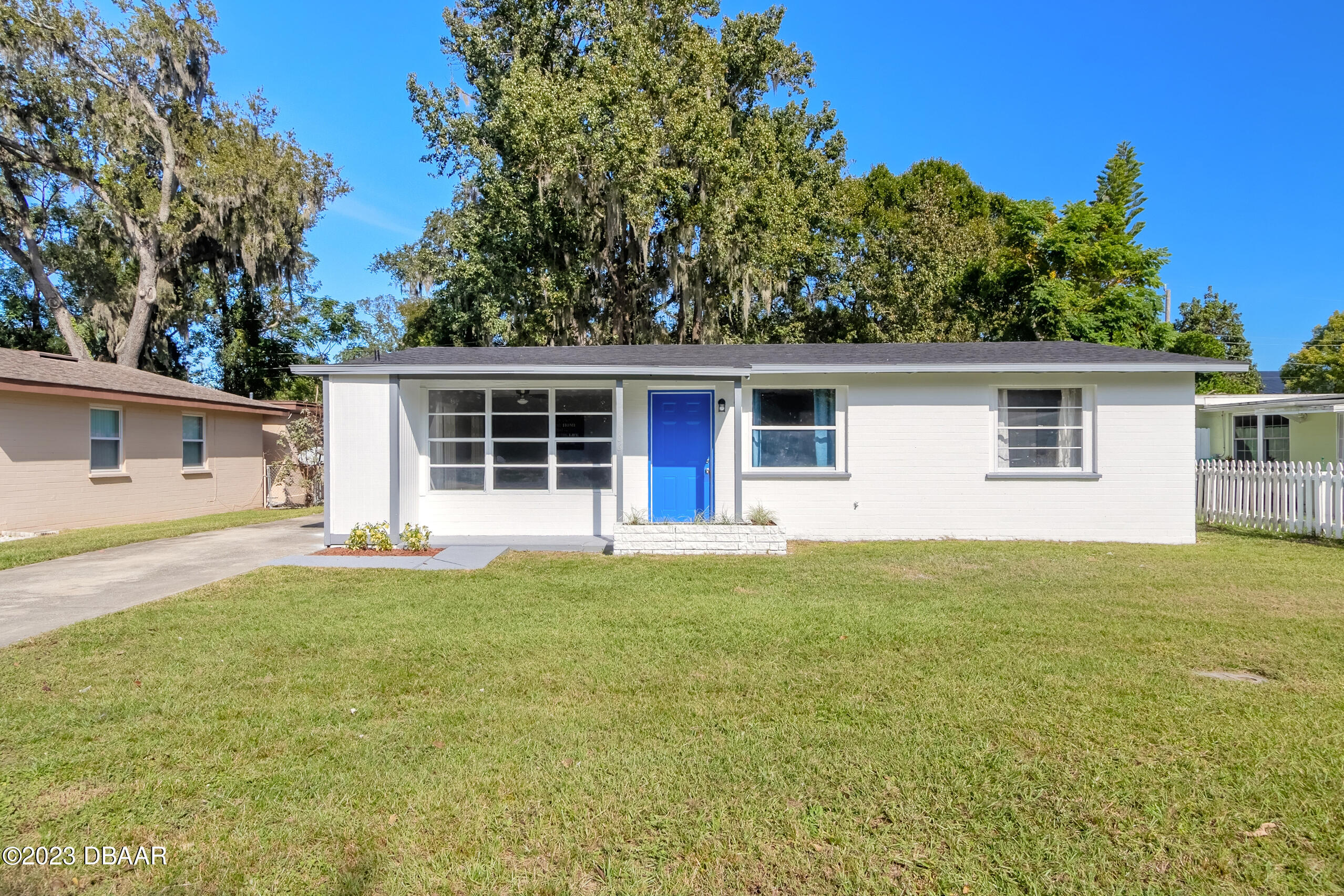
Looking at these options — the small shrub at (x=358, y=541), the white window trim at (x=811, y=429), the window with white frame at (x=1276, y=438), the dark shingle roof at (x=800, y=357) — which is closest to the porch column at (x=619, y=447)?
the dark shingle roof at (x=800, y=357)

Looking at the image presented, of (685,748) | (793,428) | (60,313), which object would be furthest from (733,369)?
(60,313)

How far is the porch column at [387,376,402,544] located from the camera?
10.2 meters

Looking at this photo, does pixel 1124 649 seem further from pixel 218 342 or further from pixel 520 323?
pixel 218 342

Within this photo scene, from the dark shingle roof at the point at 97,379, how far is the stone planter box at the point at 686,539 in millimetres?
10548

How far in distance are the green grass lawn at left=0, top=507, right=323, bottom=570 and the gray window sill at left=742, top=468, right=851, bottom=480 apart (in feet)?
30.6

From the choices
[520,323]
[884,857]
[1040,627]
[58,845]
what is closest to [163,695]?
[58,845]

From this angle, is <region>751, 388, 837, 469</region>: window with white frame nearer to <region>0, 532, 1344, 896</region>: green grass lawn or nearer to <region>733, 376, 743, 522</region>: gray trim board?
<region>733, 376, 743, 522</region>: gray trim board

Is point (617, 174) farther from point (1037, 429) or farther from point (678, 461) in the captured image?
point (1037, 429)

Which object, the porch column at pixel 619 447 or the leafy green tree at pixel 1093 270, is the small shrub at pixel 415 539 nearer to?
the porch column at pixel 619 447

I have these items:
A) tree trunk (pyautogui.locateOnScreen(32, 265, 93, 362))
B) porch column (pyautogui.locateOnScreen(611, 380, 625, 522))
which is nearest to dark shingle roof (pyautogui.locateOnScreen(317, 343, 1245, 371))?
porch column (pyautogui.locateOnScreen(611, 380, 625, 522))

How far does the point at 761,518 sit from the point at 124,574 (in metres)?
7.69

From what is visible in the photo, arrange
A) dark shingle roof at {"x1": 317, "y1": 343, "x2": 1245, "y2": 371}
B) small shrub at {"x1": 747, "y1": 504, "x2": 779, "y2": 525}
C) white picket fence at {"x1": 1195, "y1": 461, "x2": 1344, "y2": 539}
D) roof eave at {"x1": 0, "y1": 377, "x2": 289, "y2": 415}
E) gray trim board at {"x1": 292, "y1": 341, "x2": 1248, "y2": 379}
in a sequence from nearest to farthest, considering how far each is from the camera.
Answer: small shrub at {"x1": 747, "y1": 504, "x2": 779, "y2": 525}, gray trim board at {"x1": 292, "y1": 341, "x2": 1248, "y2": 379}, dark shingle roof at {"x1": 317, "y1": 343, "x2": 1245, "y2": 371}, white picket fence at {"x1": 1195, "y1": 461, "x2": 1344, "y2": 539}, roof eave at {"x1": 0, "y1": 377, "x2": 289, "y2": 415}

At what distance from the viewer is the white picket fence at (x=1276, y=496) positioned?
10.8 m

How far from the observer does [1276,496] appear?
37.9 feet
